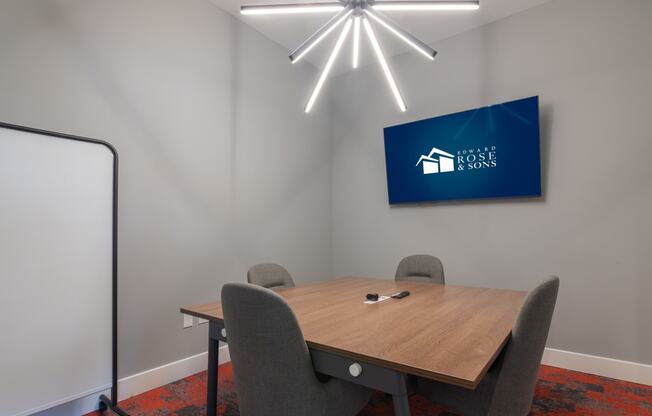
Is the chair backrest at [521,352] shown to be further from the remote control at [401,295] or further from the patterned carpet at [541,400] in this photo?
the patterned carpet at [541,400]

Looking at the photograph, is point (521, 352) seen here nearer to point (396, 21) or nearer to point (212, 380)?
point (212, 380)

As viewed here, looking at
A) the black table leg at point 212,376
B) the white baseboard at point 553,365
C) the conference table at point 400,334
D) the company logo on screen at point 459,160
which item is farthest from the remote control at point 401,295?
the company logo on screen at point 459,160

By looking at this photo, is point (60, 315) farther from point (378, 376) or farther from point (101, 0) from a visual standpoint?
point (101, 0)

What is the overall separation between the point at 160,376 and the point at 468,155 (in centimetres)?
334

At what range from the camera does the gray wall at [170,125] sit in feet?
6.82

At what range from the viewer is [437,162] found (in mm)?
3547

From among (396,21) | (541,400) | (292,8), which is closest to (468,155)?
(396,21)

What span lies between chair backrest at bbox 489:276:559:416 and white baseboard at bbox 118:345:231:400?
7.55 ft

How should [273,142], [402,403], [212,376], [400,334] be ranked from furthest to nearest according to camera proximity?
[273,142] → [212,376] → [400,334] → [402,403]

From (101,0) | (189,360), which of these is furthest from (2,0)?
(189,360)

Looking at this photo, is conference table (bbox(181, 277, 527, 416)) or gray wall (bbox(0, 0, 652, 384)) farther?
gray wall (bbox(0, 0, 652, 384))

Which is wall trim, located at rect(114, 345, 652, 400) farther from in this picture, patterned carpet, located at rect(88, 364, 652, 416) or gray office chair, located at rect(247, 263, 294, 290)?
gray office chair, located at rect(247, 263, 294, 290)

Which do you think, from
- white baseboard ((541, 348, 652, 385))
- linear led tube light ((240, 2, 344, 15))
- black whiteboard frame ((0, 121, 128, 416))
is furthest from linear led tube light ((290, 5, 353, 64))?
white baseboard ((541, 348, 652, 385))

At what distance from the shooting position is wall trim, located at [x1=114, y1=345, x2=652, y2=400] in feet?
7.79
